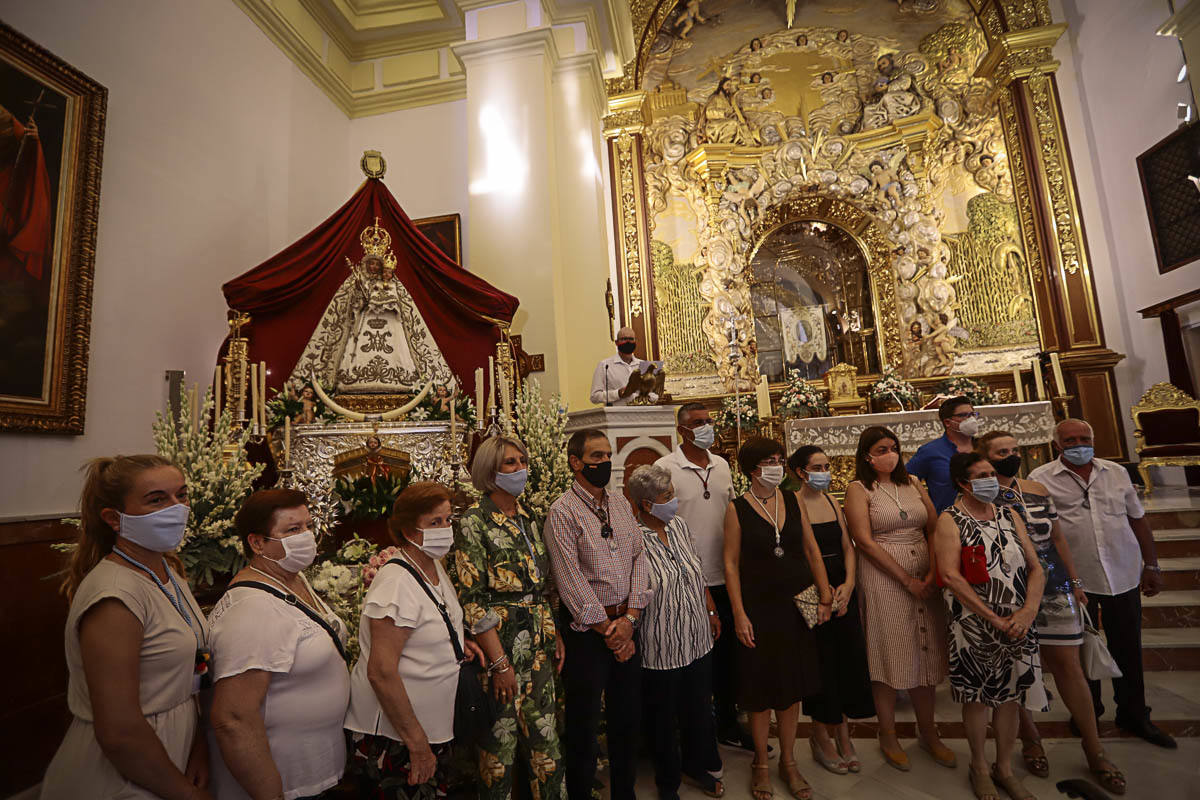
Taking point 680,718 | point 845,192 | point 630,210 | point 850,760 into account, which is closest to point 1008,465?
point 850,760

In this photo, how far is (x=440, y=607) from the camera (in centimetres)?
209

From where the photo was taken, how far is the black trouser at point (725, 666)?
3.24 meters

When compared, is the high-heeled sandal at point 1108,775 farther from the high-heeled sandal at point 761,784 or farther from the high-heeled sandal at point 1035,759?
the high-heeled sandal at point 761,784

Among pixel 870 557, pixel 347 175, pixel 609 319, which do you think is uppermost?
pixel 347 175

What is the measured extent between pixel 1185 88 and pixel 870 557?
9086mm

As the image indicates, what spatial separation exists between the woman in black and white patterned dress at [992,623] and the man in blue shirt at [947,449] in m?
0.61

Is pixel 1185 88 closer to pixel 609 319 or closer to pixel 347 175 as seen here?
pixel 609 319

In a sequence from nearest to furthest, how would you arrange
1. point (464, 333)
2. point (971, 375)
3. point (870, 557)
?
point (870, 557)
point (464, 333)
point (971, 375)

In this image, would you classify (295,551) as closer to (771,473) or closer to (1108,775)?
(771,473)

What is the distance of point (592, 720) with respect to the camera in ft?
8.43

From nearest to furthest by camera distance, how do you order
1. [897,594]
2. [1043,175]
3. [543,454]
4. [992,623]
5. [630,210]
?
1. [992,623]
2. [897,594]
3. [543,454]
4. [1043,175]
5. [630,210]

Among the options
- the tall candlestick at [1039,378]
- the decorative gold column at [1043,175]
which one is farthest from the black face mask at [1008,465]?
the decorative gold column at [1043,175]

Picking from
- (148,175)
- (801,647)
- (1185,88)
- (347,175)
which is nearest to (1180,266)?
(1185,88)

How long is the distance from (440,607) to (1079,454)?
137 inches
